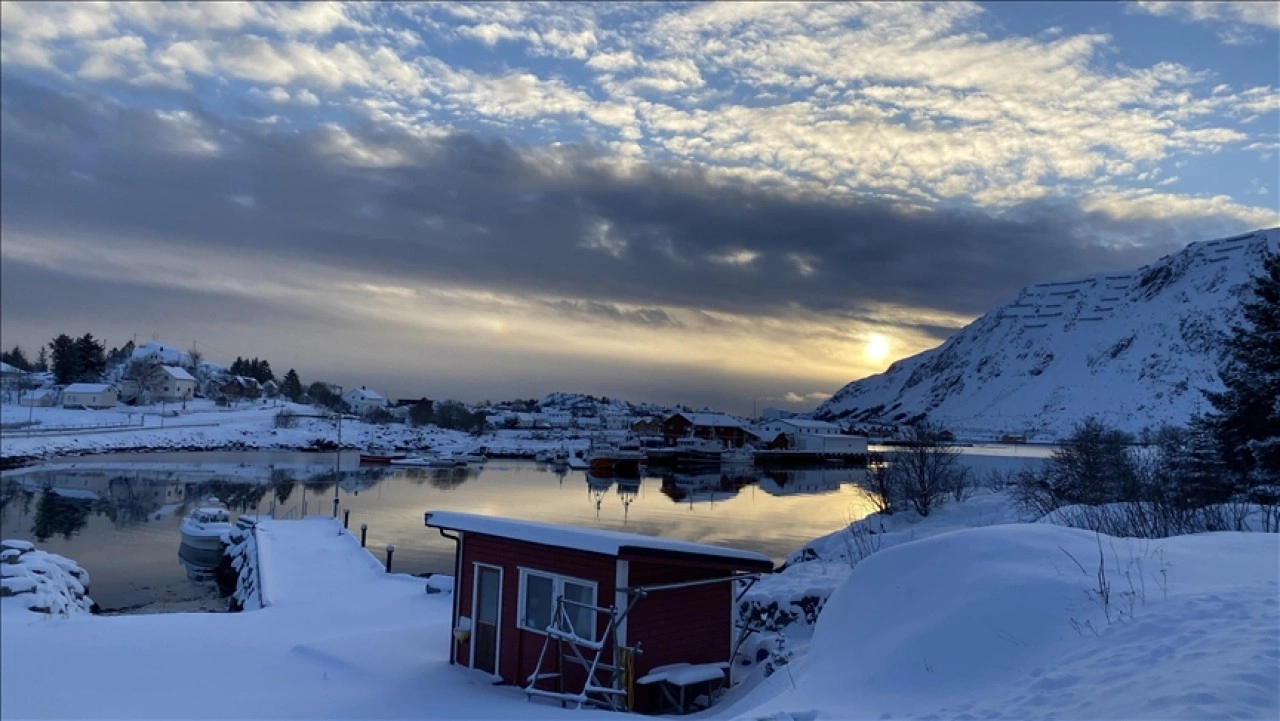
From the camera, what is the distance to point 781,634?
16656mm

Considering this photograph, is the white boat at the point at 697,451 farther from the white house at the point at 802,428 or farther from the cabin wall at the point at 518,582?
the cabin wall at the point at 518,582

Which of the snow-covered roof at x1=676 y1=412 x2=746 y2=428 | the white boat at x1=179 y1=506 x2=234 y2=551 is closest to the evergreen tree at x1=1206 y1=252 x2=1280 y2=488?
the white boat at x1=179 y1=506 x2=234 y2=551

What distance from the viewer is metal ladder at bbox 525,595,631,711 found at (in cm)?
1141

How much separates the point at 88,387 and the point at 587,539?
8.01 metres

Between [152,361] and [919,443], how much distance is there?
32.6 meters

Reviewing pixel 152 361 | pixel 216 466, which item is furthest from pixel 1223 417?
pixel 216 466

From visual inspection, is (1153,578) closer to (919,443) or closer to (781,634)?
(781,634)

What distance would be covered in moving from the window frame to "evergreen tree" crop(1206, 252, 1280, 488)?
18808mm

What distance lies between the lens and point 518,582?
13.2 meters

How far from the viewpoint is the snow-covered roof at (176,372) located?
227 inches

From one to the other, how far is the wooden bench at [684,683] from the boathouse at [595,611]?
0.07 feet

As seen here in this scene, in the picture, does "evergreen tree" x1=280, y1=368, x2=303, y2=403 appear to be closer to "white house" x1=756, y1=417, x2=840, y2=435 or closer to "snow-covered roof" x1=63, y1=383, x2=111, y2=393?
"white house" x1=756, y1=417, x2=840, y2=435

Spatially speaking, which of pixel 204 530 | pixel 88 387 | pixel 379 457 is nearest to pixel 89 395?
pixel 88 387

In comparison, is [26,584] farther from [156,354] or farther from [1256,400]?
[1256,400]
